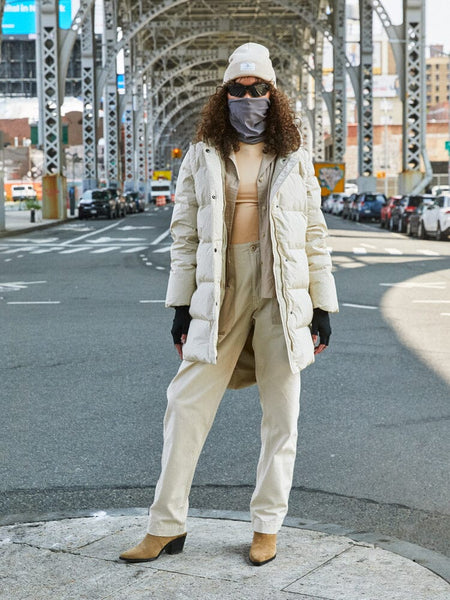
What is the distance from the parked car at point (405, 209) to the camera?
133 ft

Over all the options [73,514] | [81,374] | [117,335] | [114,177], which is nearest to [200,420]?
[73,514]

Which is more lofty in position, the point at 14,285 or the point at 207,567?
the point at 207,567

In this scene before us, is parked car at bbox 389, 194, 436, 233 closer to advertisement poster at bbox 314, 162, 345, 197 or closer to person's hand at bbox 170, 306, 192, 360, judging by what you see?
advertisement poster at bbox 314, 162, 345, 197

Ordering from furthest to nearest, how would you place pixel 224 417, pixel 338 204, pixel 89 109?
pixel 338 204
pixel 89 109
pixel 224 417

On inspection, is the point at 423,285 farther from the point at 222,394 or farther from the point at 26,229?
the point at 26,229

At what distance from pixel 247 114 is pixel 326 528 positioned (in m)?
1.93

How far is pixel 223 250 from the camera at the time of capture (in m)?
4.61

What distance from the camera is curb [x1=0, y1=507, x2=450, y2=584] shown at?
457cm

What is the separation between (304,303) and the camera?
468 cm

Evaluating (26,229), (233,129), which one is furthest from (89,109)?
(233,129)

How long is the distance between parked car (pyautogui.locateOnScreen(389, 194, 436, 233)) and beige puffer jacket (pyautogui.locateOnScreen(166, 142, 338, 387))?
3546 cm

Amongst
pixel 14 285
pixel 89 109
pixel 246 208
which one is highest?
pixel 89 109

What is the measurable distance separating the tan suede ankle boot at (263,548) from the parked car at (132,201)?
209 ft

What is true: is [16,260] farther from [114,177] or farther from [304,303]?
[114,177]
